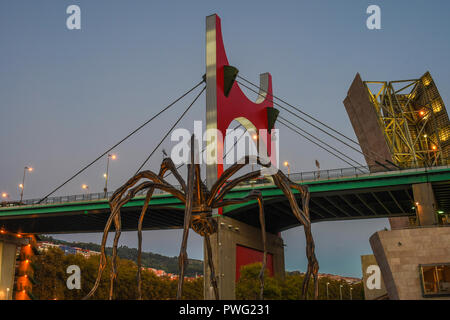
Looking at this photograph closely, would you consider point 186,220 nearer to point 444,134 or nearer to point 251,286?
point 251,286

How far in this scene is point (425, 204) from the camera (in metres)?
36.5

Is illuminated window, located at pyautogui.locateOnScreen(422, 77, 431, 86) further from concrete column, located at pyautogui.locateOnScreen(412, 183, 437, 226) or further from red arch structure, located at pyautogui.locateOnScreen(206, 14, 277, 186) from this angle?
concrete column, located at pyautogui.locateOnScreen(412, 183, 437, 226)

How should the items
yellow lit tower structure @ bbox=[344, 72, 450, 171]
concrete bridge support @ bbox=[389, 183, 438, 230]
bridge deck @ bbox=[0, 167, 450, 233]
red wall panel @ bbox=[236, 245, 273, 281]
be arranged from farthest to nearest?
yellow lit tower structure @ bbox=[344, 72, 450, 171] < red wall panel @ bbox=[236, 245, 273, 281] < bridge deck @ bbox=[0, 167, 450, 233] < concrete bridge support @ bbox=[389, 183, 438, 230]

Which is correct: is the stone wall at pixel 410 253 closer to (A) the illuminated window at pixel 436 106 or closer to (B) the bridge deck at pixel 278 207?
(B) the bridge deck at pixel 278 207

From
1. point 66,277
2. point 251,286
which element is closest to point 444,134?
point 251,286

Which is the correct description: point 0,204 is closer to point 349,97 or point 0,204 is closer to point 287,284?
point 287,284

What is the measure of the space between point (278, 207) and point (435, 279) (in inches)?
931

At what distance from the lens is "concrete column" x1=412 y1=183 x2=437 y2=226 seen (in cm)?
3562

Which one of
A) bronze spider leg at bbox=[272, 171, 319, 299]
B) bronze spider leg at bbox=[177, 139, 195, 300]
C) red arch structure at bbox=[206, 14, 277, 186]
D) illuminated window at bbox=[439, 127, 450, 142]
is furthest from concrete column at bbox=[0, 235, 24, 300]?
illuminated window at bbox=[439, 127, 450, 142]

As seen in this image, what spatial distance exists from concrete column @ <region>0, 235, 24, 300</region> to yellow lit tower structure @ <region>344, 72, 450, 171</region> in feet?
176

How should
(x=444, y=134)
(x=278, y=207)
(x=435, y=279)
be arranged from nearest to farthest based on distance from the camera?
(x=435, y=279), (x=278, y=207), (x=444, y=134)

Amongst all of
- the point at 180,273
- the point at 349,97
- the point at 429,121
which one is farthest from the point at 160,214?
the point at 180,273

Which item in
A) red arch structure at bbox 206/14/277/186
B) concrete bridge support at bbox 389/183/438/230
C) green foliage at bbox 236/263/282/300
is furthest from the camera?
green foliage at bbox 236/263/282/300
